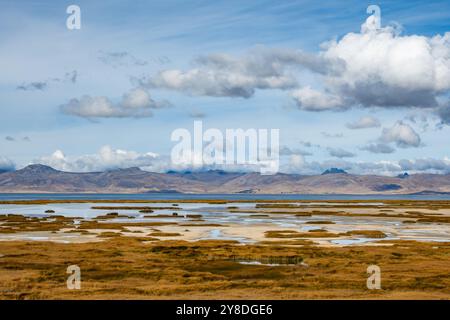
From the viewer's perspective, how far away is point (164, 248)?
49.8 m

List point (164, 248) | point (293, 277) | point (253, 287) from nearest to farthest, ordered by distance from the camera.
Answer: point (253, 287)
point (293, 277)
point (164, 248)

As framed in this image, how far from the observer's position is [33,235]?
210 ft

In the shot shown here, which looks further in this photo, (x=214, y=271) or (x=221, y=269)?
(x=221, y=269)
